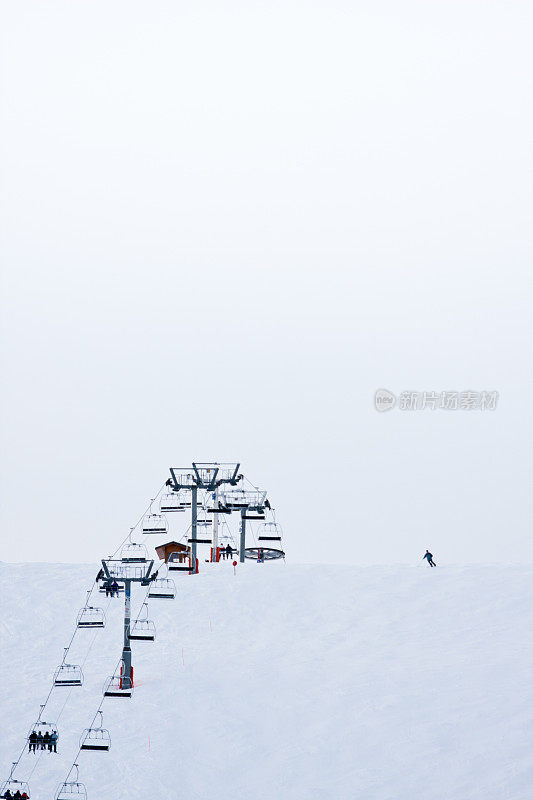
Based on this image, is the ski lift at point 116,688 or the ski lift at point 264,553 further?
the ski lift at point 264,553

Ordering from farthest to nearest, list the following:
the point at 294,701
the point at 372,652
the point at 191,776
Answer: the point at 372,652, the point at 294,701, the point at 191,776

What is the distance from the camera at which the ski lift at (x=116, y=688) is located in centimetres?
3959

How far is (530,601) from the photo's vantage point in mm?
47406

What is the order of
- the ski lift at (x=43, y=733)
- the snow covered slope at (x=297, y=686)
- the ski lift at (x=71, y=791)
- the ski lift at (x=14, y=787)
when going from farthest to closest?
1. the ski lift at (x=43, y=733)
2. the ski lift at (x=14, y=787)
3. the ski lift at (x=71, y=791)
4. the snow covered slope at (x=297, y=686)

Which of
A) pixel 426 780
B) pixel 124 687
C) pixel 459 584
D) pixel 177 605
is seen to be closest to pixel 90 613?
pixel 177 605

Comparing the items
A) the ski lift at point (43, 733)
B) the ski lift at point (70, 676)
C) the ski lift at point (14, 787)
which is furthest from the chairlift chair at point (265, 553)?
the ski lift at point (14, 787)

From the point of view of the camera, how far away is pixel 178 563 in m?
57.5

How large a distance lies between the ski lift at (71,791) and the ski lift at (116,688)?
373 centimetres

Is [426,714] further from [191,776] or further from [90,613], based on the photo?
[90,613]

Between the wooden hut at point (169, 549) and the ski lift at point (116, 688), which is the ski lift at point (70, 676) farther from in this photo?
the wooden hut at point (169, 549)

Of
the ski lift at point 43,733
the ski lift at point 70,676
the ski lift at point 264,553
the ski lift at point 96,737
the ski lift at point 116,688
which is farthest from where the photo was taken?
the ski lift at point 264,553

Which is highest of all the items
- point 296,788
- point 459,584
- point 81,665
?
point 459,584

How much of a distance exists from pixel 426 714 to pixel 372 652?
683 centimetres

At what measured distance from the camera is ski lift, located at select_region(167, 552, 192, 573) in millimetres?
52875
